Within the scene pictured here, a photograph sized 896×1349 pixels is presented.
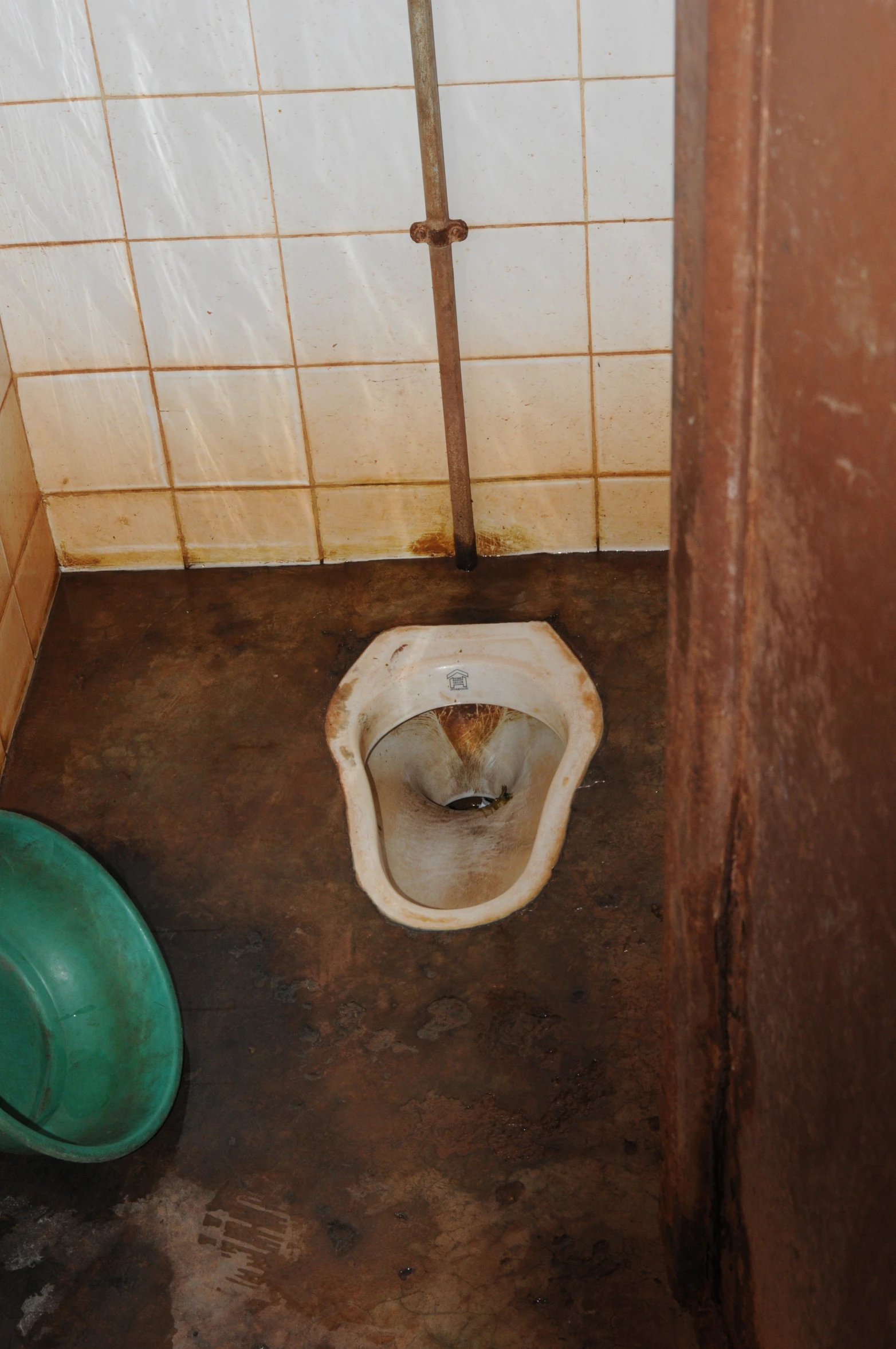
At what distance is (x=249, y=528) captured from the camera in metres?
3.28

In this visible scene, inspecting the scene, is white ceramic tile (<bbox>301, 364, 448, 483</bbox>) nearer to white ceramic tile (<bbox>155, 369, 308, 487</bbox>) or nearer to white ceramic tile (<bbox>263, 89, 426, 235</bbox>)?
white ceramic tile (<bbox>155, 369, 308, 487</bbox>)

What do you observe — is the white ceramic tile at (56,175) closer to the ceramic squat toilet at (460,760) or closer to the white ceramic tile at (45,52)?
the white ceramic tile at (45,52)

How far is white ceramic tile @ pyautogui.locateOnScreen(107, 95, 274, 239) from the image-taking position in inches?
110

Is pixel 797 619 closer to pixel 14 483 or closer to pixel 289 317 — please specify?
pixel 289 317

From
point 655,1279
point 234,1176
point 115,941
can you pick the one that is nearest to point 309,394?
point 115,941

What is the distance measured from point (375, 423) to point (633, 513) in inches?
25.3

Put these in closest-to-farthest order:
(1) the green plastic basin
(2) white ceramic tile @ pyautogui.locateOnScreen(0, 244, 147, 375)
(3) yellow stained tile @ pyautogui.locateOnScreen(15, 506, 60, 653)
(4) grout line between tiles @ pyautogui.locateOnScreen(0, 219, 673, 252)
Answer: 1. (1) the green plastic basin
2. (4) grout line between tiles @ pyautogui.locateOnScreen(0, 219, 673, 252)
3. (2) white ceramic tile @ pyautogui.locateOnScreen(0, 244, 147, 375)
4. (3) yellow stained tile @ pyautogui.locateOnScreen(15, 506, 60, 653)

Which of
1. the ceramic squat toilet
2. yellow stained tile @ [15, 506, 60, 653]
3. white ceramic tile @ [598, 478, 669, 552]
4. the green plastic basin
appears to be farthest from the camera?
white ceramic tile @ [598, 478, 669, 552]

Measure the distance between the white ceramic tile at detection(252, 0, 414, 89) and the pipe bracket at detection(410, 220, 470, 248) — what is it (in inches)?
10.9

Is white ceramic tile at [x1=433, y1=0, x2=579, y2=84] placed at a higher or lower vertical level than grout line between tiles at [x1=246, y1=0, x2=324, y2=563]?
higher

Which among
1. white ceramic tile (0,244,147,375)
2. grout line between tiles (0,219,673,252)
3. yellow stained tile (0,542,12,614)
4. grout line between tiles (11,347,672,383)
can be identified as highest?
grout line between tiles (0,219,673,252)

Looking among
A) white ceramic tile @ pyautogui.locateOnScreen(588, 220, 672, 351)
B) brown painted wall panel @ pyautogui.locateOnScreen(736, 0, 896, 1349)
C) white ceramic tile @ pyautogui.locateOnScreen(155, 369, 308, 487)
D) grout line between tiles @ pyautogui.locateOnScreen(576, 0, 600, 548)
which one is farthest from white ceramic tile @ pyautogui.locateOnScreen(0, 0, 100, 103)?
brown painted wall panel @ pyautogui.locateOnScreen(736, 0, 896, 1349)

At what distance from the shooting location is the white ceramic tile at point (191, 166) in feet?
9.15

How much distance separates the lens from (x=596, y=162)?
2789mm
